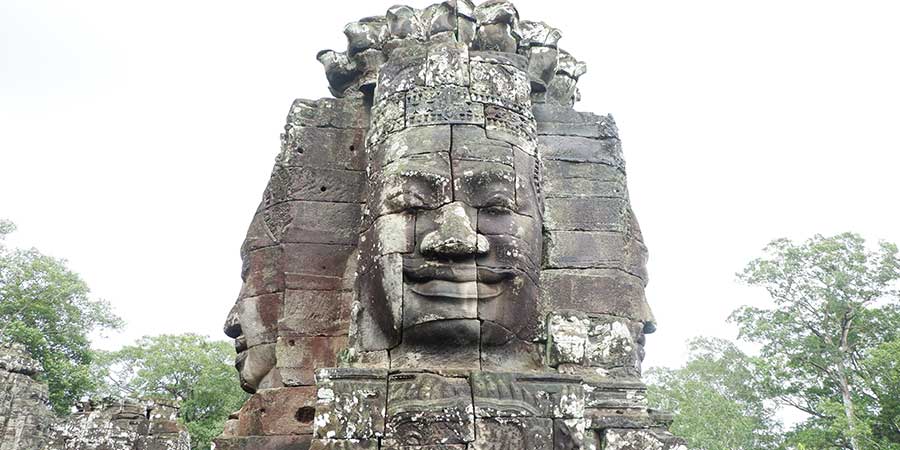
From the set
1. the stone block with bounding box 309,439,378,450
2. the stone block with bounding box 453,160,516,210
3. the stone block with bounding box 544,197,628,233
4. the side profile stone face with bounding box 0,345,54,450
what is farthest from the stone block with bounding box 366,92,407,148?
the side profile stone face with bounding box 0,345,54,450

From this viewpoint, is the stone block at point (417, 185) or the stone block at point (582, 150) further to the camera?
the stone block at point (582, 150)

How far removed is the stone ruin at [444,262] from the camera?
4.41 metres

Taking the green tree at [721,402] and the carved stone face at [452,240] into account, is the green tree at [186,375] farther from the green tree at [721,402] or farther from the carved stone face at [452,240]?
the carved stone face at [452,240]

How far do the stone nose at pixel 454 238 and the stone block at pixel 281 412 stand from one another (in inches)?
63.3

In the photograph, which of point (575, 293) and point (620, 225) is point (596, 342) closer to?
point (575, 293)

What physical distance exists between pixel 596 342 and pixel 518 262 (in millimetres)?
1008

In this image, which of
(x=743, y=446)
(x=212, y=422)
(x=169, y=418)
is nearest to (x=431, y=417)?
(x=169, y=418)

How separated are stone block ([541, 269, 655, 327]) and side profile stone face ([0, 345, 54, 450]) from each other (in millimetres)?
11831

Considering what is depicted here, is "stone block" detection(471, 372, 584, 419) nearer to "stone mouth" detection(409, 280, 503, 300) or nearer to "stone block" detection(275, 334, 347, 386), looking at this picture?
"stone mouth" detection(409, 280, 503, 300)

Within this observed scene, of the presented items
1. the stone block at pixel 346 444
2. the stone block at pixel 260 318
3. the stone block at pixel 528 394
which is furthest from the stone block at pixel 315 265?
the stone block at pixel 528 394

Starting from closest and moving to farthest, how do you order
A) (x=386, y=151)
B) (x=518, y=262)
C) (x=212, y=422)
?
(x=518, y=262) < (x=386, y=151) < (x=212, y=422)

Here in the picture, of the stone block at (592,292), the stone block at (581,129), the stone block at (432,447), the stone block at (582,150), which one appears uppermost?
the stone block at (581,129)

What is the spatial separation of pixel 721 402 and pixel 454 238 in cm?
1771

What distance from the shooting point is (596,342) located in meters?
5.28
